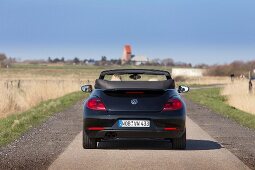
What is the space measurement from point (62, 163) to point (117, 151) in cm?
178

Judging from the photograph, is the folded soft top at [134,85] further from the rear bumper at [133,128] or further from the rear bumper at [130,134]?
the rear bumper at [130,134]

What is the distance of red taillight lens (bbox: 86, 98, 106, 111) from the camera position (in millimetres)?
11013

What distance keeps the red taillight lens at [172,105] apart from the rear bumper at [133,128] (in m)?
0.09

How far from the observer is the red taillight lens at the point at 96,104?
11.0 metres

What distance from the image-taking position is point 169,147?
11820mm

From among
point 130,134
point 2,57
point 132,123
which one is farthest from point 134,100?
point 2,57

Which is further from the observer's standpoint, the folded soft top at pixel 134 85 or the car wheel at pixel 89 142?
the car wheel at pixel 89 142

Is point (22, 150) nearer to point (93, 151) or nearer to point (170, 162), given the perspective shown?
point (93, 151)

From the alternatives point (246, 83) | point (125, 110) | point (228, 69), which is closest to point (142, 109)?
point (125, 110)

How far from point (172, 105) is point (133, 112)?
724 millimetres

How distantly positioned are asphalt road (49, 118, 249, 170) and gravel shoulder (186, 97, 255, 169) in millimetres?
197

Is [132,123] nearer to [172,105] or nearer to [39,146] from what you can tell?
[172,105]

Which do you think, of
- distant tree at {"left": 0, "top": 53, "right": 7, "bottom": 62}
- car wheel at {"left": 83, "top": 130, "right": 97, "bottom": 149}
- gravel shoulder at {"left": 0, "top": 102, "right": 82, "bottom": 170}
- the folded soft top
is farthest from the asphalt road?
distant tree at {"left": 0, "top": 53, "right": 7, "bottom": 62}

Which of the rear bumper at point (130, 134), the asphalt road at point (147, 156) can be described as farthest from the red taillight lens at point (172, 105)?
the asphalt road at point (147, 156)
